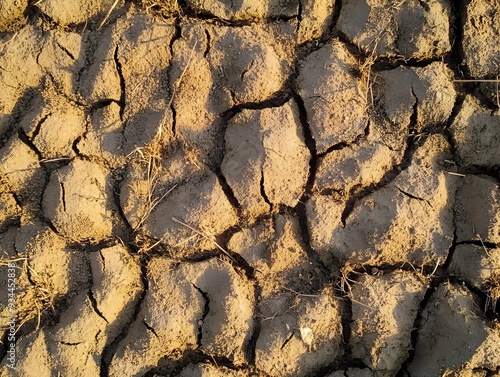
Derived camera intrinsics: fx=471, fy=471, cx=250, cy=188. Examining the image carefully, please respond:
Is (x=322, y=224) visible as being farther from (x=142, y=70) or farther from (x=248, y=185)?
(x=142, y=70)

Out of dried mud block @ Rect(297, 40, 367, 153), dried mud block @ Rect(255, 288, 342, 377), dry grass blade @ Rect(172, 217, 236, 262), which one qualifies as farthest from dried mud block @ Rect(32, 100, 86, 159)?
dried mud block @ Rect(255, 288, 342, 377)

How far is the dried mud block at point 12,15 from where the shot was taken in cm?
255

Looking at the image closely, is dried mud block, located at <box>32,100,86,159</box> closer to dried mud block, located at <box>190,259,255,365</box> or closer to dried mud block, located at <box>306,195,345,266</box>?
dried mud block, located at <box>190,259,255,365</box>

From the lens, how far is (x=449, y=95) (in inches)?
96.3

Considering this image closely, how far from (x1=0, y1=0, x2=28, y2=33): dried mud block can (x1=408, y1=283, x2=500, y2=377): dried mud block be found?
2640mm

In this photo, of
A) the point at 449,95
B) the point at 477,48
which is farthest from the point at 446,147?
the point at 477,48

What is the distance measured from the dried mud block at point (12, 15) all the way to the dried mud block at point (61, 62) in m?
0.21

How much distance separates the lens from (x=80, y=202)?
7.93 ft

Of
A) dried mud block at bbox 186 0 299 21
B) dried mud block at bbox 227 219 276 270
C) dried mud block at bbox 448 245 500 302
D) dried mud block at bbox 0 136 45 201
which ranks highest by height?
dried mud block at bbox 186 0 299 21

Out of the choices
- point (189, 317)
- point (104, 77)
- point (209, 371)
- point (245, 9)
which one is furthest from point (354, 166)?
point (104, 77)

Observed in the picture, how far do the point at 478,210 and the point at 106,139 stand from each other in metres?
1.96

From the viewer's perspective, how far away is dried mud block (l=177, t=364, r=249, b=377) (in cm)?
232

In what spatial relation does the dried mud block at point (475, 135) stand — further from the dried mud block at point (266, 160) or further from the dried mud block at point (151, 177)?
the dried mud block at point (151, 177)

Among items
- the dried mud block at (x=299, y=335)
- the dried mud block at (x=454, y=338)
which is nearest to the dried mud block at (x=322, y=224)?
the dried mud block at (x=299, y=335)
